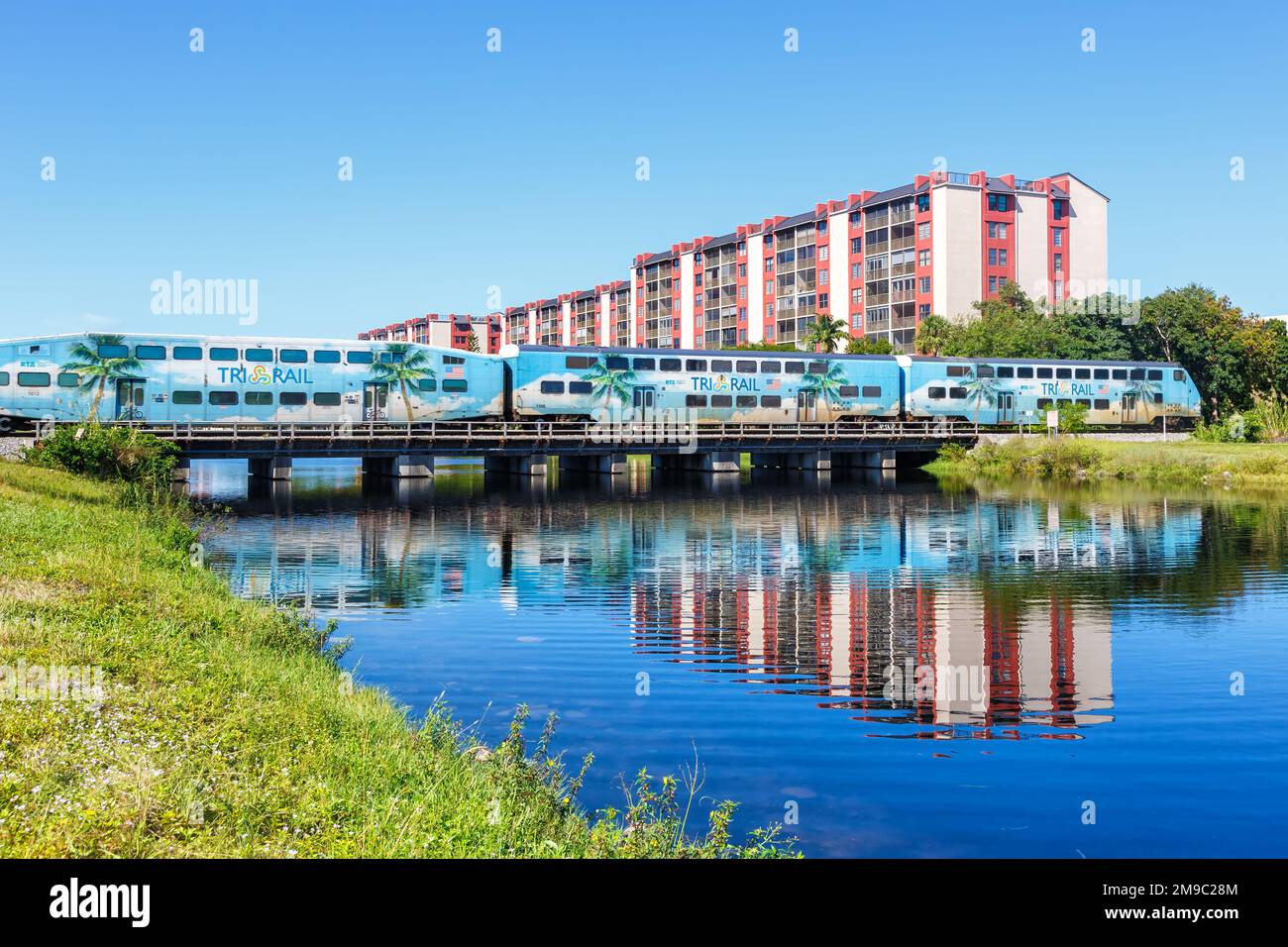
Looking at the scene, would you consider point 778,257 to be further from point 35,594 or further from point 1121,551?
point 35,594

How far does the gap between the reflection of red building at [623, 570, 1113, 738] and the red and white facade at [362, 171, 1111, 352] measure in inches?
2795

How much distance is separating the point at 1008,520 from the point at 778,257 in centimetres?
7405

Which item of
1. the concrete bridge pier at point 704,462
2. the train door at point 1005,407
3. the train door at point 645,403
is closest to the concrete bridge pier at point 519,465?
the train door at point 645,403

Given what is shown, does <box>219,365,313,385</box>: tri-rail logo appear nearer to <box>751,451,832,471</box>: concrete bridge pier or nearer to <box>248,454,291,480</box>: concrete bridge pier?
<box>248,454,291,480</box>: concrete bridge pier

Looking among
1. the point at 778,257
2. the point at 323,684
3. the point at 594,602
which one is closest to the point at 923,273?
the point at 778,257

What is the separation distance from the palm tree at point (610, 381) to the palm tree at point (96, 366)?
22.2 meters

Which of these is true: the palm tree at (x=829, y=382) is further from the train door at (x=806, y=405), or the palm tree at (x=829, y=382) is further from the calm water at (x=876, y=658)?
the calm water at (x=876, y=658)

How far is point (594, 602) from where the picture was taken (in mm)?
22203

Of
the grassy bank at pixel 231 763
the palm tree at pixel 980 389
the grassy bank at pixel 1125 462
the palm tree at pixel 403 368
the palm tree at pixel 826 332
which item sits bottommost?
the grassy bank at pixel 231 763

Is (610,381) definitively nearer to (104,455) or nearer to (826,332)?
(104,455)

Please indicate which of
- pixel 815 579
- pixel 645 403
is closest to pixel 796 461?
pixel 645 403

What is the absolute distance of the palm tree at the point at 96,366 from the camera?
48625 millimetres
